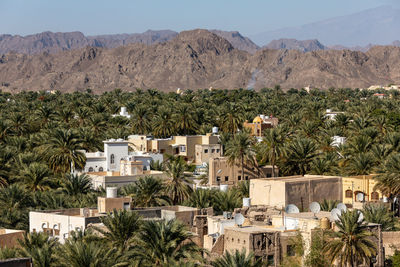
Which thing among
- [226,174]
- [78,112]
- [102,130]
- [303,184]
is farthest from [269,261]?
[78,112]

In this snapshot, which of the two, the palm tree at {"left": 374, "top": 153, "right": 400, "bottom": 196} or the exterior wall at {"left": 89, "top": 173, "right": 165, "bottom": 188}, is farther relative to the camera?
the exterior wall at {"left": 89, "top": 173, "right": 165, "bottom": 188}

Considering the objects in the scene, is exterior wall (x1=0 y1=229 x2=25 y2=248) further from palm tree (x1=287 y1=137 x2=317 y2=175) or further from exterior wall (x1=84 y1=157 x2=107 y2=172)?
palm tree (x1=287 y1=137 x2=317 y2=175)

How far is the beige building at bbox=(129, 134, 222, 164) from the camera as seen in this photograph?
2608 inches

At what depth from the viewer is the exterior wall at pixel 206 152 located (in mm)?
65812

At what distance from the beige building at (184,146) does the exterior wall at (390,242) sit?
112 feet

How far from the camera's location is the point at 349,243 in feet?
90.3

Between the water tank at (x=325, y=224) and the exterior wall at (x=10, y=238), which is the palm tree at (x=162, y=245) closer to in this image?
the water tank at (x=325, y=224)

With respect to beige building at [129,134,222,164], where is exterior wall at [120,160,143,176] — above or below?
below

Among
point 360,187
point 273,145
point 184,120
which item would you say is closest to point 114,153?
point 273,145

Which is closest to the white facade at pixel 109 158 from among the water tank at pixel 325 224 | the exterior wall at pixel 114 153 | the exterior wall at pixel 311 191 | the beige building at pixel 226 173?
the exterior wall at pixel 114 153

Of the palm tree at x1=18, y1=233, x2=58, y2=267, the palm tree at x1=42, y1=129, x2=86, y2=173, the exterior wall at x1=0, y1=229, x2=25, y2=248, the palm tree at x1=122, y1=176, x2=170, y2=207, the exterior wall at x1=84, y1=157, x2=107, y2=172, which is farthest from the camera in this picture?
the exterior wall at x1=84, y1=157, x2=107, y2=172

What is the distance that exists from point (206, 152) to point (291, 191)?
84.9 ft

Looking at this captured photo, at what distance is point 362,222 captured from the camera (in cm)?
2855

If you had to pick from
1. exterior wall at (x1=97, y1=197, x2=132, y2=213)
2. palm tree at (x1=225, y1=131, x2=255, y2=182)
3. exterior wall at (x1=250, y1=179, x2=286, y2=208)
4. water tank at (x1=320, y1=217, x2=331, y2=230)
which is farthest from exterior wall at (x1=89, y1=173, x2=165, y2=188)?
water tank at (x1=320, y1=217, x2=331, y2=230)
